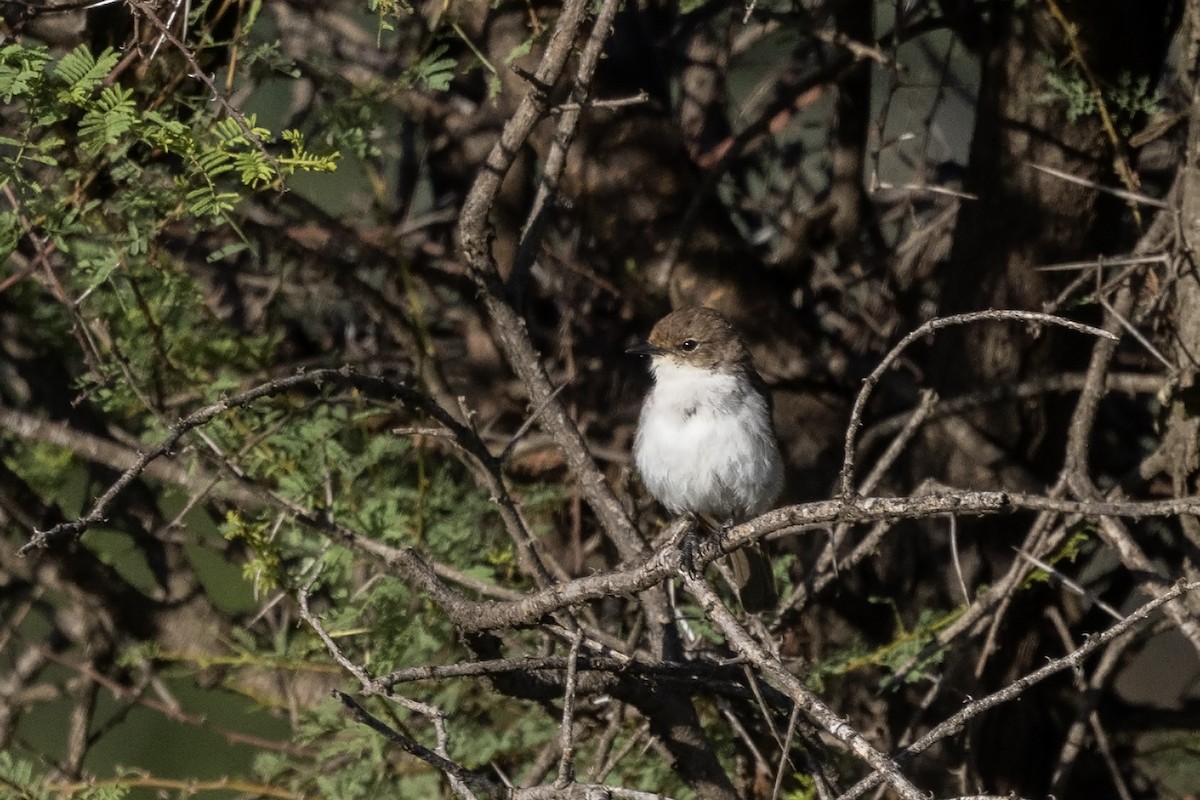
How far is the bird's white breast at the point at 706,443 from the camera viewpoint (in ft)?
16.0

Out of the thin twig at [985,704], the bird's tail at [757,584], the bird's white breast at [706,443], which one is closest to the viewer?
the thin twig at [985,704]

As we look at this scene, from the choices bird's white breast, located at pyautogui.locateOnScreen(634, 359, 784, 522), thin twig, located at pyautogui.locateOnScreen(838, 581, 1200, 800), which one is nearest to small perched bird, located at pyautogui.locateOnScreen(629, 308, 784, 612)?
bird's white breast, located at pyautogui.locateOnScreen(634, 359, 784, 522)

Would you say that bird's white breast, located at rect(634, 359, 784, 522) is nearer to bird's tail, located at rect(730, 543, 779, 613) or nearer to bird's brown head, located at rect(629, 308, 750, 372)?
bird's brown head, located at rect(629, 308, 750, 372)

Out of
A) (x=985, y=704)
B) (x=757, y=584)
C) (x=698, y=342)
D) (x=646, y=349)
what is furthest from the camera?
(x=646, y=349)

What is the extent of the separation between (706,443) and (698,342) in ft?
1.09

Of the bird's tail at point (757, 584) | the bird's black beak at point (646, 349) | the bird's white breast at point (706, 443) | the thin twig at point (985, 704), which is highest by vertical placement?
the thin twig at point (985, 704)

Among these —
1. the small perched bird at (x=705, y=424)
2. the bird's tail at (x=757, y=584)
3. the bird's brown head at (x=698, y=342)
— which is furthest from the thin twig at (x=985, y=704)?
the bird's brown head at (x=698, y=342)

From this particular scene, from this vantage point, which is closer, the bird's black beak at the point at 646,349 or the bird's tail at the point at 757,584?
the bird's tail at the point at 757,584

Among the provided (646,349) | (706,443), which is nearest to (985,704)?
(706,443)

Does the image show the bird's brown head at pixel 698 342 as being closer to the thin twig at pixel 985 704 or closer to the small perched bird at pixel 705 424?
the small perched bird at pixel 705 424

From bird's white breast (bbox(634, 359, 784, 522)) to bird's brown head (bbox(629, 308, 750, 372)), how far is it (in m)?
0.03

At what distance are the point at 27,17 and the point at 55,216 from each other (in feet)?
1.59

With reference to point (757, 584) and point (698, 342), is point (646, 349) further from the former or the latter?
point (757, 584)

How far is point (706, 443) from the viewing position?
4.90 m
